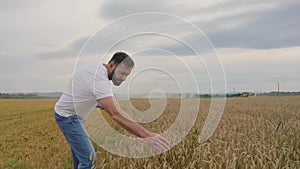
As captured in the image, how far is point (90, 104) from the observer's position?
4668mm

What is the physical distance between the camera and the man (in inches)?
A: 148

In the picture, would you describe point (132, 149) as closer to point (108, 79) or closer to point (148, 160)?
point (148, 160)

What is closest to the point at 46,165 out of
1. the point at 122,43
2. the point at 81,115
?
the point at 81,115

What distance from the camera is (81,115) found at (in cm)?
493

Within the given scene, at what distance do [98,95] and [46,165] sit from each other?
4193 millimetres

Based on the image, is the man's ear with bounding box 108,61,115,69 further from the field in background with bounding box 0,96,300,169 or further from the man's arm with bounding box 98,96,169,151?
the field in background with bounding box 0,96,300,169

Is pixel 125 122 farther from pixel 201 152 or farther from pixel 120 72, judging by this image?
pixel 201 152

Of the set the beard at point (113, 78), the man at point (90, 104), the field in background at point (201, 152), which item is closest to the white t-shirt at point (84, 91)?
the man at point (90, 104)

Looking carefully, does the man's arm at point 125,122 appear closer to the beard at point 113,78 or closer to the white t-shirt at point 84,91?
the white t-shirt at point 84,91

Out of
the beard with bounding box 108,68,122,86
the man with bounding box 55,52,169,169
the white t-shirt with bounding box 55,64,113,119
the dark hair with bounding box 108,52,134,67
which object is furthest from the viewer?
the beard with bounding box 108,68,122,86

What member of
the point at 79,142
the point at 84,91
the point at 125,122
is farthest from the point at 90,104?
the point at 125,122

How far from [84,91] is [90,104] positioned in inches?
13.4

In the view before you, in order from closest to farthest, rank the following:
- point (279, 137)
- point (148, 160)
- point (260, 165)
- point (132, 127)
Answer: point (132, 127) < point (260, 165) < point (148, 160) < point (279, 137)

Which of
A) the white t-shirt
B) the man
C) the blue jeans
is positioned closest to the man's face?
the man
